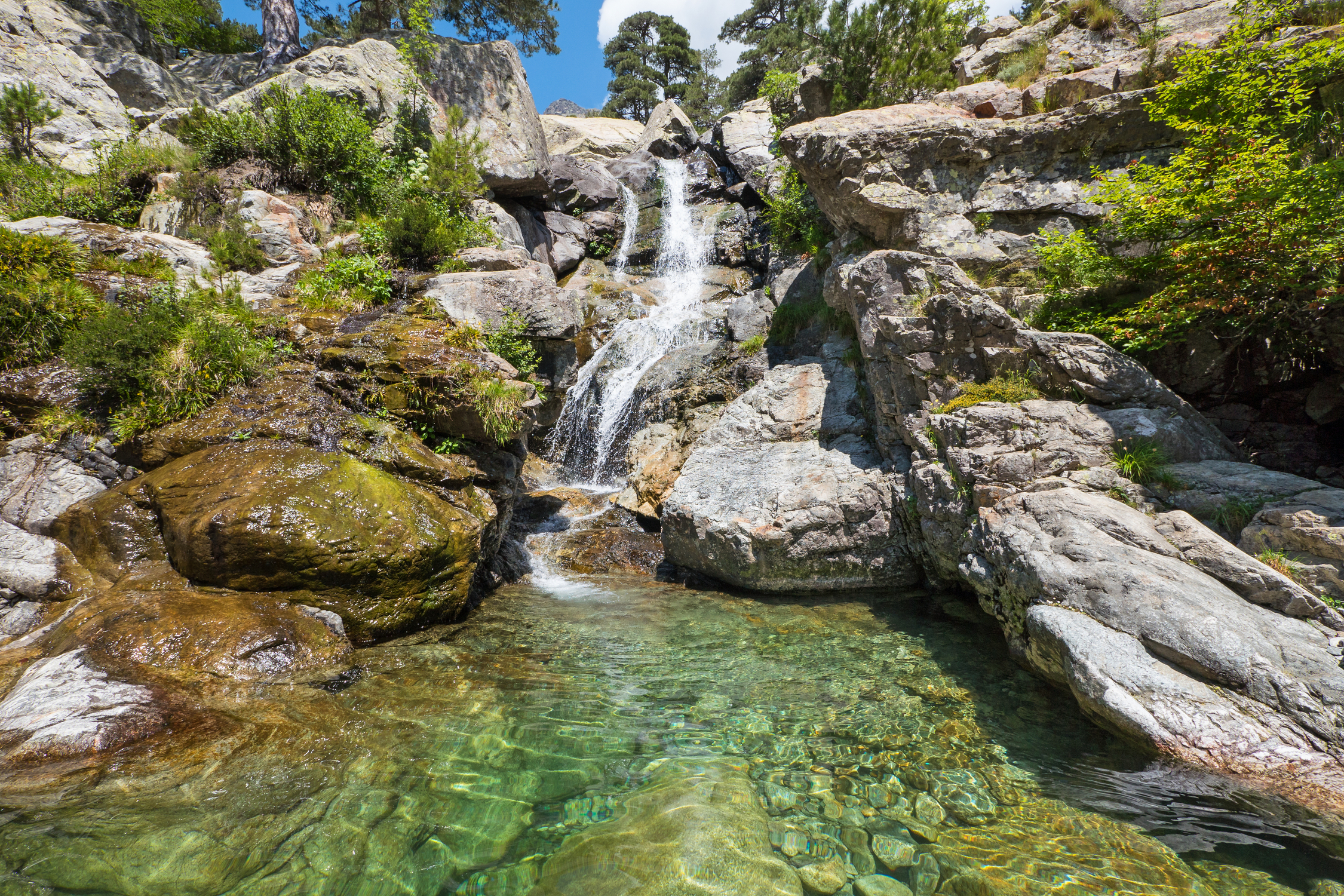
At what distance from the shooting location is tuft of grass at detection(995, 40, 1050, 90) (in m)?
10.3

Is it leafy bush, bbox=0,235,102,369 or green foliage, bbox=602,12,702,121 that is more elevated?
green foliage, bbox=602,12,702,121

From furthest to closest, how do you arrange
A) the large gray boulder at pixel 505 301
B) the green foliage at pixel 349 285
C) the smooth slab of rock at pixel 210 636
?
1. the green foliage at pixel 349 285
2. the large gray boulder at pixel 505 301
3. the smooth slab of rock at pixel 210 636

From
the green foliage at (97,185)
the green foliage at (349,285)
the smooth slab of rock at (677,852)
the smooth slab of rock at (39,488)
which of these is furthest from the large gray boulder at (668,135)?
the smooth slab of rock at (677,852)

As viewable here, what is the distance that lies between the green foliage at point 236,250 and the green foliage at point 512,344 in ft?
17.5

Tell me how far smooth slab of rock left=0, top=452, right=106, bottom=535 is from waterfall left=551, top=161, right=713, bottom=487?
6.88 metres

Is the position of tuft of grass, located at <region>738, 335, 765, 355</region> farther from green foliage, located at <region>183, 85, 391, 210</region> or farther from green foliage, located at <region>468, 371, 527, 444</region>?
green foliage, located at <region>183, 85, 391, 210</region>

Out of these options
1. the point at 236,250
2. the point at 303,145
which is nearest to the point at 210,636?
the point at 236,250

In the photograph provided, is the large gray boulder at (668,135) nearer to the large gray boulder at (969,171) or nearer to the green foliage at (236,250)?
the large gray boulder at (969,171)

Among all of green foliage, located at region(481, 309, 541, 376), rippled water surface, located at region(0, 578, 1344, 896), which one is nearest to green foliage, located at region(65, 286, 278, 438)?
green foliage, located at region(481, 309, 541, 376)

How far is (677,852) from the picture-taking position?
2.92 m

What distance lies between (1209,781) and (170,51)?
3325cm

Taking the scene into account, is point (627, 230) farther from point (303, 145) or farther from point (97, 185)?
point (97, 185)

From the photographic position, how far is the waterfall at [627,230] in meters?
19.6

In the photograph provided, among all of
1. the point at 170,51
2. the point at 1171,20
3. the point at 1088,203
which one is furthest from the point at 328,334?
the point at 170,51
